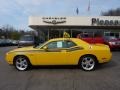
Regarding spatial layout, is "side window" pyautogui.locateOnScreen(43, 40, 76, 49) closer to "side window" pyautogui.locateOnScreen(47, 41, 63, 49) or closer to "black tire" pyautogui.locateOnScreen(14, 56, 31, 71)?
"side window" pyautogui.locateOnScreen(47, 41, 63, 49)

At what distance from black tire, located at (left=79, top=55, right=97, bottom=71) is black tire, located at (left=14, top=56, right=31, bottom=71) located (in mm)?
2267

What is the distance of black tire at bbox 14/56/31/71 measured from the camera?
12.3 metres

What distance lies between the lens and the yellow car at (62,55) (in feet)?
39.8

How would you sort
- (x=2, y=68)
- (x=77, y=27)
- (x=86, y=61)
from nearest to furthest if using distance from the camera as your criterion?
(x=86, y=61) → (x=2, y=68) → (x=77, y=27)

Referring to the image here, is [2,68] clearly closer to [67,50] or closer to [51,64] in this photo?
[51,64]

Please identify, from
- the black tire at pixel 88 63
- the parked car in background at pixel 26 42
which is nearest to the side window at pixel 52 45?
the black tire at pixel 88 63

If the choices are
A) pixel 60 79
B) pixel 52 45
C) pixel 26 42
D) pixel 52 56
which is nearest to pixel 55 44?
pixel 52 45

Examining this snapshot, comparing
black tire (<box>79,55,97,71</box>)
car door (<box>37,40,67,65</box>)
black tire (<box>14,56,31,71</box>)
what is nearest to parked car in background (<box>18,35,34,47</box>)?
black tire (<box>14,56,31,71</box>)

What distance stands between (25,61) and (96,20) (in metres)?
31.0

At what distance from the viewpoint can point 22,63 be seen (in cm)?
1234

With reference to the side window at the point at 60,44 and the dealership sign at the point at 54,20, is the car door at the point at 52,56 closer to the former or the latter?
the side window at the point at 60,44

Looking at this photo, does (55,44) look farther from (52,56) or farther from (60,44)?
(52,56)

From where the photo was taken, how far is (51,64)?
12.3 meters

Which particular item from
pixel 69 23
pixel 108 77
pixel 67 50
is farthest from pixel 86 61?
pixel 69 23
